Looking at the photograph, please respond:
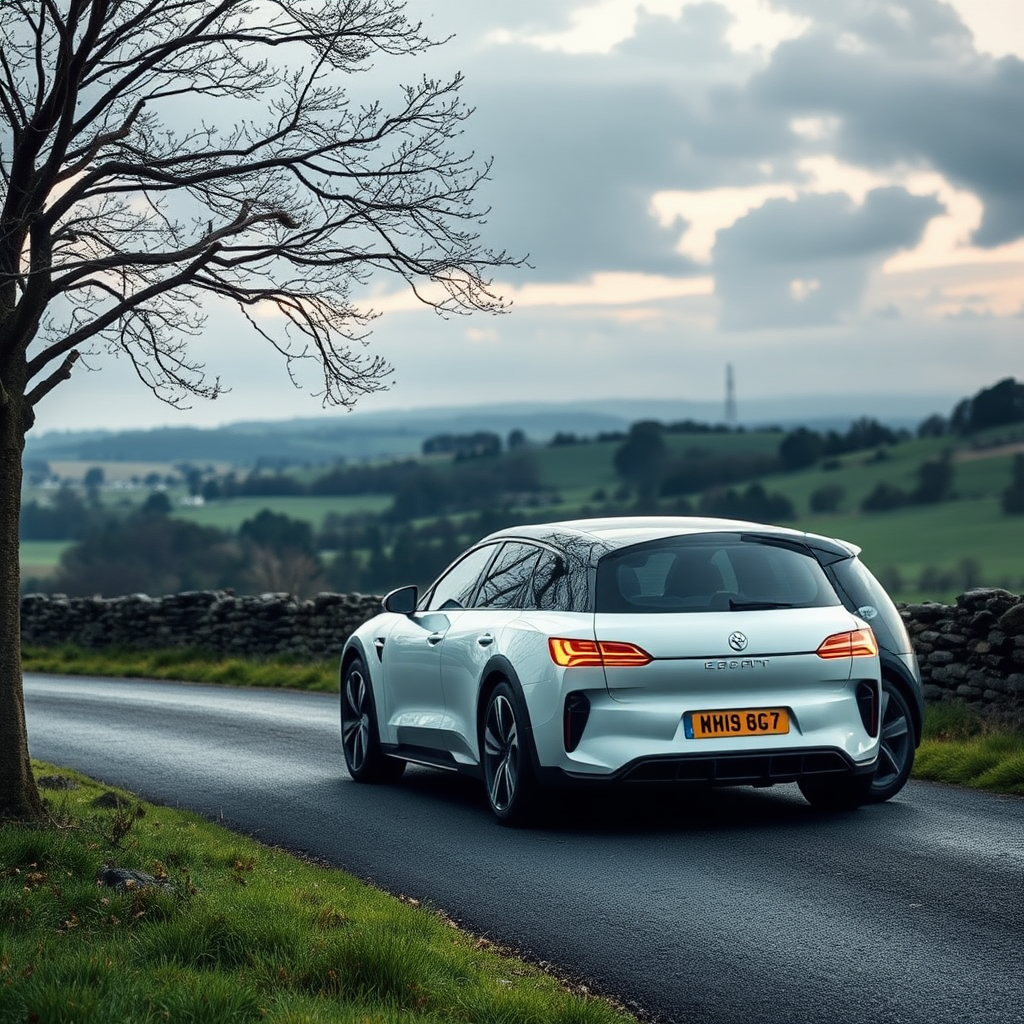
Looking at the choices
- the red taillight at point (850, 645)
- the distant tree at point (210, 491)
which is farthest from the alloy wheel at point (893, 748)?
the distant tree at point (210, 491)

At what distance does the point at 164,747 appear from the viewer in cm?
1532

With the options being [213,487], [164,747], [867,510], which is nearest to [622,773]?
[164,747]

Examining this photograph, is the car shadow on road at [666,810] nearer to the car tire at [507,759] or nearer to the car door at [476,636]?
the car tire at [507,759]

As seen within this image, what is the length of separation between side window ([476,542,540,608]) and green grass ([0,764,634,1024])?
8.40 ft

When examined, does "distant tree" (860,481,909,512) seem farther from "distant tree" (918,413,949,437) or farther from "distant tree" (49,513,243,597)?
"distant tree" (49,513,243,597)

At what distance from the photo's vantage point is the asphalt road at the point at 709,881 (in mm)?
5918

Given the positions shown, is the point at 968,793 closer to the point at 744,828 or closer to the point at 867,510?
the point at 744,828

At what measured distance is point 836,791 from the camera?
10062mm

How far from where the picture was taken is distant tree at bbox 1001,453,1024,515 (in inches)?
3772

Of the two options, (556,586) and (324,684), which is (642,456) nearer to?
(324,684)

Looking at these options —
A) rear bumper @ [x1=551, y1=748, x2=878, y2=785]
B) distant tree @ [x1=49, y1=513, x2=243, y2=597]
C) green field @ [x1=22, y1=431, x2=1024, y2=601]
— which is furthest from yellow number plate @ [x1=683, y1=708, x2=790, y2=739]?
distant tree @ [x1=49, y1=513, x2=243, y2=597]

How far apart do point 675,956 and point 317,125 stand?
6.37 m

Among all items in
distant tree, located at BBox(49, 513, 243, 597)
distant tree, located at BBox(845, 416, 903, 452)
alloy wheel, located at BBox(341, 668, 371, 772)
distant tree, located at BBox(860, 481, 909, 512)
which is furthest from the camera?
distant tree, located at BBox(845, 416, 903, 452)

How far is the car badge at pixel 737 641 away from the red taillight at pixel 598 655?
47cm
